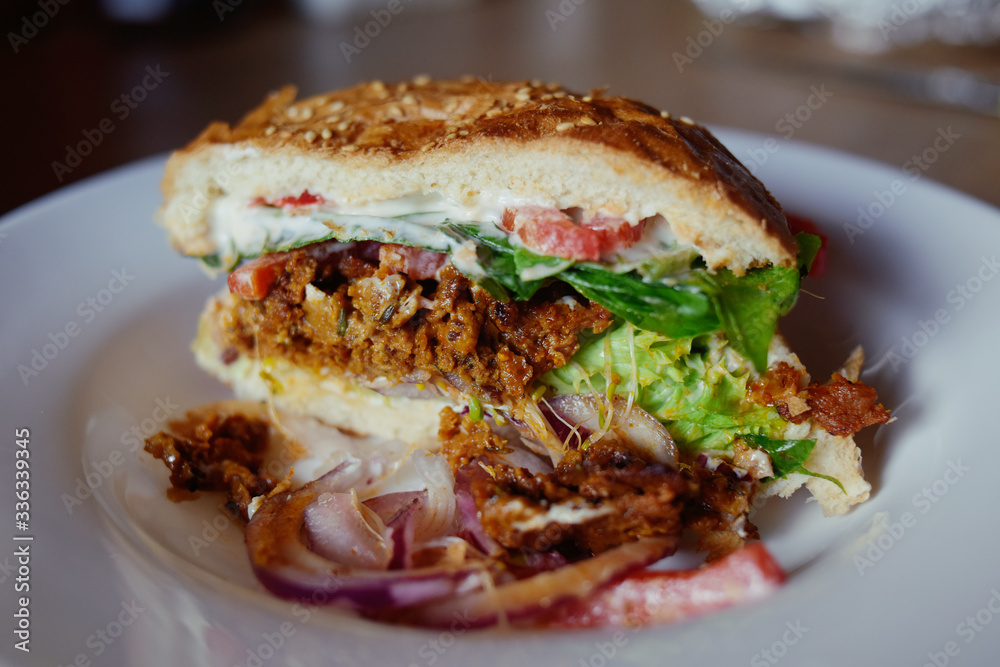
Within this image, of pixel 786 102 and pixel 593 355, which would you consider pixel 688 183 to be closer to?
pixel 593 355

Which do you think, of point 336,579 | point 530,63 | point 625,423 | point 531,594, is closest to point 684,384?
Result: point 625,423

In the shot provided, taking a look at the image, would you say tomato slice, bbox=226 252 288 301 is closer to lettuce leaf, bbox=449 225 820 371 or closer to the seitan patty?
the seitan patty

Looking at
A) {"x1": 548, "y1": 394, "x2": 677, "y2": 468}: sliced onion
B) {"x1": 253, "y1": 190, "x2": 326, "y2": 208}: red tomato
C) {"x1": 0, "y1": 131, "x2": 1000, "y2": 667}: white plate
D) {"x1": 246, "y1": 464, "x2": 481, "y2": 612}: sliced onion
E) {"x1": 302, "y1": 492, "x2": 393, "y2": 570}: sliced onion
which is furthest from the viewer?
{"x1": 253, "y1": 190, "x2": 326, "y2": 208}: red tomato

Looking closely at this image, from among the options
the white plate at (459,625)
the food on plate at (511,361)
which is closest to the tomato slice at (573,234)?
the food on plate at (511,361)

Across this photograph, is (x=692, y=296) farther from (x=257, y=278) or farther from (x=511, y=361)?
(x=257, y=278)

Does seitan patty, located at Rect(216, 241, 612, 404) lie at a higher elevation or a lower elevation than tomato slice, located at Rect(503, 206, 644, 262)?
lower

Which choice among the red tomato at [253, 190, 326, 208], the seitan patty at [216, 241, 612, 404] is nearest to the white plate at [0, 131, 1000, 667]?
the seitan patty at [216, 241, 612, 404]
